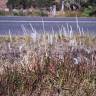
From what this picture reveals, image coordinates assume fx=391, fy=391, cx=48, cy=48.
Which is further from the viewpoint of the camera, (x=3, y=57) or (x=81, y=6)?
(x=81, y=6)

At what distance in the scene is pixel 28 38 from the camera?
7645mm

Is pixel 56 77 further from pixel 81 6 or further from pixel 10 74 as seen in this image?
pixel 81 6

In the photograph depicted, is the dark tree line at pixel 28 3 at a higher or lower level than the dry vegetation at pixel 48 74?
lower

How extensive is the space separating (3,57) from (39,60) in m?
0.75

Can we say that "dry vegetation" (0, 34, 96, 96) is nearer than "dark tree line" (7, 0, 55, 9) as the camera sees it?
Yes

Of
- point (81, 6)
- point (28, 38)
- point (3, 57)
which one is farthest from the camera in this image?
point (81, 6)

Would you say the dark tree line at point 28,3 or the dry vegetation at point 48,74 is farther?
the dark tree line at point 28,3

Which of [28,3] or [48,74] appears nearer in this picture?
[48,74]

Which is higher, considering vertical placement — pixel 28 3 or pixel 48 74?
pixel 48 74

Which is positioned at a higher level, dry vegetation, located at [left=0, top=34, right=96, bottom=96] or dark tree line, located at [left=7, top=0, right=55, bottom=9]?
dry vegetation, located at [left=0, top=34, right=96, bottom=96]

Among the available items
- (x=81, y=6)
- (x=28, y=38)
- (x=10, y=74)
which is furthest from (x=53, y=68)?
(x=81, y=6)

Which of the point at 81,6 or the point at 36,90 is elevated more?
the point at 36,90

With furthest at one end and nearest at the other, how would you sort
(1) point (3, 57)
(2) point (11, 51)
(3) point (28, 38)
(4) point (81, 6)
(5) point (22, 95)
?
(4) point (81, 6), (3) point (28, 38), (2) point (11, 51), (1) point (3, 57), (5) point (22, 95)

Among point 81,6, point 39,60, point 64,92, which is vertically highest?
point 39,60
